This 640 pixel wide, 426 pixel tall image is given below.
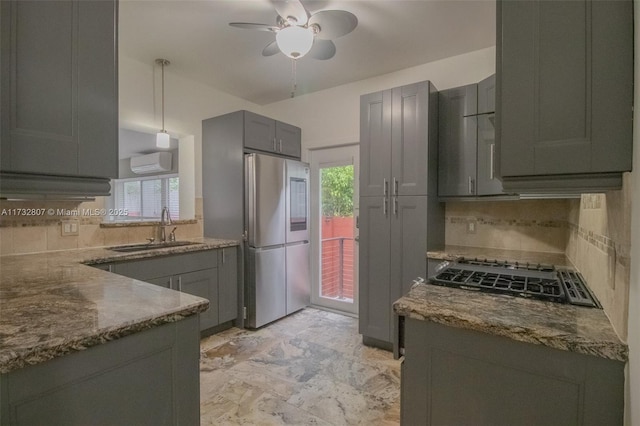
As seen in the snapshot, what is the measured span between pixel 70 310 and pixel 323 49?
2.18 meters

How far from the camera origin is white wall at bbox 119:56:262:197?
117 inches

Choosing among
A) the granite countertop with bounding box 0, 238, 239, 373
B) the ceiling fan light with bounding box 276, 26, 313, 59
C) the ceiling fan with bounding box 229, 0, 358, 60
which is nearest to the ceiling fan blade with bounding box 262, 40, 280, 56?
the ceiling fan with bounding box 229, 0, 358, 60

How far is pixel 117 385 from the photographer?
0.94 m

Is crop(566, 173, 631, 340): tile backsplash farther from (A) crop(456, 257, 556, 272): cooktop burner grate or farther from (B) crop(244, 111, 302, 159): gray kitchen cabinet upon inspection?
(B) crop(244, 111, 302, 159): gray kitchen cabinet

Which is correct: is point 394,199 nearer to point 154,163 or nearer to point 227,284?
point 227,284

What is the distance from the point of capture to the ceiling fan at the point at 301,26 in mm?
1881

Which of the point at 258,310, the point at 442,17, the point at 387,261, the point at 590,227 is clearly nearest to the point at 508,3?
the point at 590,227

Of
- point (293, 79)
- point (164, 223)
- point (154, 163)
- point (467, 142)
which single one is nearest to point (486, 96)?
point (467, 142)

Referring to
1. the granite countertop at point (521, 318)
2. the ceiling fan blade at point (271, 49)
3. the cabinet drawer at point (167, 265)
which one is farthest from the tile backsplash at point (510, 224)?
the cabinet drawer at point (167, 265)

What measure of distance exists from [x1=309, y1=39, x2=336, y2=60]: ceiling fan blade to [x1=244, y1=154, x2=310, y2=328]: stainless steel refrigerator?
1187 millimetres

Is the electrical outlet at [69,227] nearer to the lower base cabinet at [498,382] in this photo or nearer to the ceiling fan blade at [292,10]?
the ceiling fan blade at [292,10]

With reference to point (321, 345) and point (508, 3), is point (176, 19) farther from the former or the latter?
point (321, 345)

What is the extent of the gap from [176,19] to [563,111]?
8.48ft

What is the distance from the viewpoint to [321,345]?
2.87 metres
